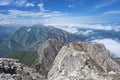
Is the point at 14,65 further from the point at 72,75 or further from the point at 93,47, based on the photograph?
the point at 72,75

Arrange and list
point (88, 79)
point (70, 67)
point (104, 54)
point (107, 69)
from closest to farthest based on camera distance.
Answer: point (88, 79), point (70, 67), point (107, 69), point (104, 54)

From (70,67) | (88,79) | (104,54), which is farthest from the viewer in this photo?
(104,54)

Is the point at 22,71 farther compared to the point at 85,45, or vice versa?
the point at 22,71

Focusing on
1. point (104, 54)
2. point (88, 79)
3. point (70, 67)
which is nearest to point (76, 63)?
point (70, 67)

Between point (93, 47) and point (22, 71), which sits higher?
point (93, 47)

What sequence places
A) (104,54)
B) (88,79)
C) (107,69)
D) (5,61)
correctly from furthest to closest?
(5,61) → (104,54) → (107,69) → (88,79)

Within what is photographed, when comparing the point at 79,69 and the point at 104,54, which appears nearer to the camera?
the point at 79,69

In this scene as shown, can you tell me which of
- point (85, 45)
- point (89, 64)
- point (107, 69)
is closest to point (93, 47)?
point (85, 45)

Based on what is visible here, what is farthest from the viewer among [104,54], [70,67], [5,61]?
[5,61]

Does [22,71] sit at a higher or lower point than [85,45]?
lower

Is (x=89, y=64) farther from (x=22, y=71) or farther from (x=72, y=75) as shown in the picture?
(x=22, y=71)
